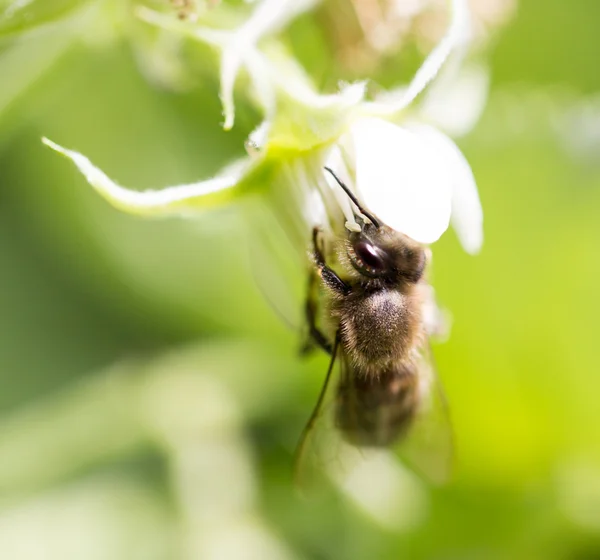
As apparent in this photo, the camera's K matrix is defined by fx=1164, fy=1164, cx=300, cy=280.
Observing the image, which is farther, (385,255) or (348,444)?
(348,444)

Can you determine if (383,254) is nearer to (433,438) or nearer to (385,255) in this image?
(385,255)

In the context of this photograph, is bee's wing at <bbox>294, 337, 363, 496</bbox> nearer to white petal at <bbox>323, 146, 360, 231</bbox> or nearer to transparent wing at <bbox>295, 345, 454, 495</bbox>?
transparent wing at <bbox>295, 345, 454, 495</bbox>

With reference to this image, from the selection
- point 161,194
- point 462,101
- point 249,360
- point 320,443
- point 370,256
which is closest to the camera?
point 161,194

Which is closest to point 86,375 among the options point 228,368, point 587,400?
point 228,368

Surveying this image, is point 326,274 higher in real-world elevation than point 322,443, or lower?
higher

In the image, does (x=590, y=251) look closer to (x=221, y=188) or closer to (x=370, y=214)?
(x=370, y=214)

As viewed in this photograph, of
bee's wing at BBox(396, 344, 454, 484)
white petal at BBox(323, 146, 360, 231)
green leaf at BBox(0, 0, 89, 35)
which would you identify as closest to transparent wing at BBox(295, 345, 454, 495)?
bee's wing at BBox(396, 344, 454, 484)

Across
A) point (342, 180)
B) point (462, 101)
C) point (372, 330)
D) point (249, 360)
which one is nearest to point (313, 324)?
point (372, 330)
